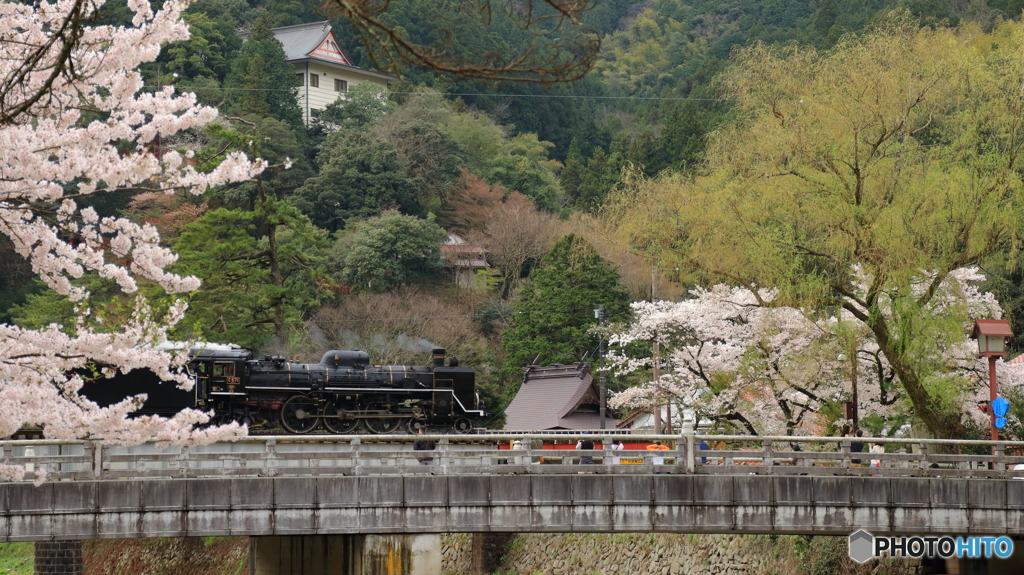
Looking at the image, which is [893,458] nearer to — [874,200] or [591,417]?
[874,200]

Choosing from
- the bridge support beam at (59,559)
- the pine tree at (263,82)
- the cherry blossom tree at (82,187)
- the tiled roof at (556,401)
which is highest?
the pine tree at (263,82)

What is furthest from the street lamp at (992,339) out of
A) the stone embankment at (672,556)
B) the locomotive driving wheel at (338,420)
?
the locomotive driving wheel at (338,420)

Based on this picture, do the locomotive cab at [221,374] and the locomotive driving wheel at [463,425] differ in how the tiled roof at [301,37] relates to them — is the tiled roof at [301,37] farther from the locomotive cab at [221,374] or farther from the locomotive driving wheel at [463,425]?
the locomotive cab at [221,374]

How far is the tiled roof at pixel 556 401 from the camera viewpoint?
36125 mm

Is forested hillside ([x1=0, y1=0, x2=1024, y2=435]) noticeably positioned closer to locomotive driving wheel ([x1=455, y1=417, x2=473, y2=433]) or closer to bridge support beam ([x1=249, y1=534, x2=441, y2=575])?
bridge support beam ([x1=249, y1=534, x2=441, y2=575])

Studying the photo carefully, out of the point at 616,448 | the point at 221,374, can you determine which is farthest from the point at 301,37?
the point at 616,448

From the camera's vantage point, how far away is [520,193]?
55.1m

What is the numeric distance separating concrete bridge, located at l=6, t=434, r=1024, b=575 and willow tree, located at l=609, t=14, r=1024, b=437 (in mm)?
3402

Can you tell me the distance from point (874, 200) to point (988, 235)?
191cm

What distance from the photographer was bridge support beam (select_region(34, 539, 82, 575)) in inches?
791

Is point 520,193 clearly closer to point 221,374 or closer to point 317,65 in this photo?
point 317,65

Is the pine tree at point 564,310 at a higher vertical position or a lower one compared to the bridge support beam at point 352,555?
higher

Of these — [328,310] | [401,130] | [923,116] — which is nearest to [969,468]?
[923,116]

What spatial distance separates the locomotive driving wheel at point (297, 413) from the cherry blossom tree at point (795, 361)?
7947mm
